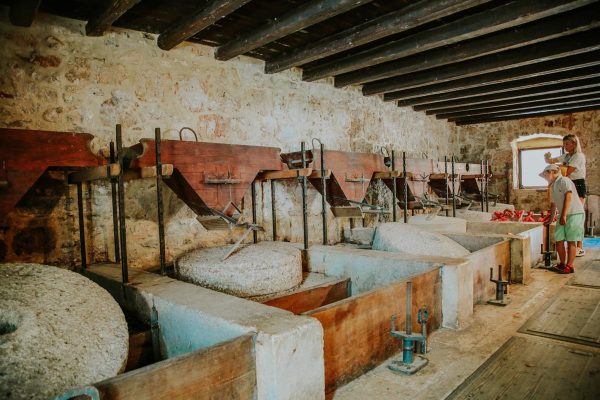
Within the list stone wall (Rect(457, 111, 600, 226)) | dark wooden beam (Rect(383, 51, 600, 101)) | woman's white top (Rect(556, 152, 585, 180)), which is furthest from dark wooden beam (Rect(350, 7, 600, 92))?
stone wall (Rect(457, 111, 600, 226))

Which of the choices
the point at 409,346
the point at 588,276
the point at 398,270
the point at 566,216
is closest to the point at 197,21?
the point at 398,270

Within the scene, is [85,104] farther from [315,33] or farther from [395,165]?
[395,165]

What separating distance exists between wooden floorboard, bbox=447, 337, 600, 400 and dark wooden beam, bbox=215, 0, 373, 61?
298cm

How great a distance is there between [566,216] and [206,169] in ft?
16.1

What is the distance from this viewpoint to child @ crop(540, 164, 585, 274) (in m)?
5.12

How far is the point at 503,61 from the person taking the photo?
5.05m

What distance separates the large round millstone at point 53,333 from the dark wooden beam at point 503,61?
5.27 metres

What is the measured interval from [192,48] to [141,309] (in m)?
3.04

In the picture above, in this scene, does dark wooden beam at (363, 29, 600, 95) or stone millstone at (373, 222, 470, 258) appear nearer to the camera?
stone millstone at (373, 222, 470, 258)

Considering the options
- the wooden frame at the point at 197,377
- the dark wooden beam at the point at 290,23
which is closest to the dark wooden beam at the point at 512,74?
the dark wooden beam at the point at 290,23

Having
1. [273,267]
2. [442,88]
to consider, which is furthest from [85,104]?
[442,88]

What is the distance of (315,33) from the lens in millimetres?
4332

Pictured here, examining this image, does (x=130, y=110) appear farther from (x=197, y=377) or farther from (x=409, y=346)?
(x=409, y=346)

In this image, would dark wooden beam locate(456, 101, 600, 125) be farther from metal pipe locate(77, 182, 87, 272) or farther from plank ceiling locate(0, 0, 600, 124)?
metal pipe locate(77, 182, 87, 272)
